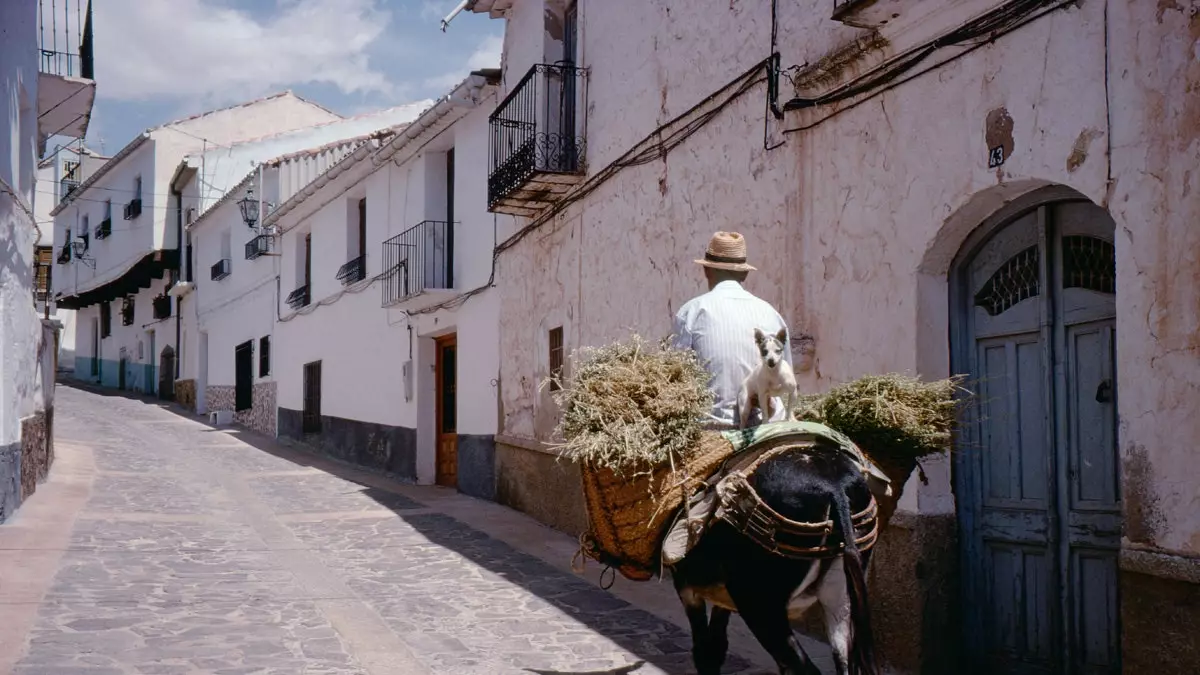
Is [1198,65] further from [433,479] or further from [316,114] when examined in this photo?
[316,114]

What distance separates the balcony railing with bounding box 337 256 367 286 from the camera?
59.6 feet

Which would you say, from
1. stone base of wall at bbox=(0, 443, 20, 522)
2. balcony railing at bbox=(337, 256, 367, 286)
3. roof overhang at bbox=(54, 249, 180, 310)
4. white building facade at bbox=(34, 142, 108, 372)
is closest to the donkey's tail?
stone base of wall at bbox=(0, 443, 20, 522)

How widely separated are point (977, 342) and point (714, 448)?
2223mm

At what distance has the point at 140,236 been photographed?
1226 inches

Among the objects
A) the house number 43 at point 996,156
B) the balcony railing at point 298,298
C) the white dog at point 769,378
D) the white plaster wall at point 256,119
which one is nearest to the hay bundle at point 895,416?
the white dog at point 769,378

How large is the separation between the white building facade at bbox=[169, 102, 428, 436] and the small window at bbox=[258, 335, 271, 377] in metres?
0.02

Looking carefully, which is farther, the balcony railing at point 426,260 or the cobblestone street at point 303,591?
the balcony railing at point 426,260

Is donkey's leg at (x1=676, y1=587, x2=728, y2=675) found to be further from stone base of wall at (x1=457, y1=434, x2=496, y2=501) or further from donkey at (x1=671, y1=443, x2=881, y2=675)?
stone base of wall at (x1=457, y1=434, x2=496, y2=501)

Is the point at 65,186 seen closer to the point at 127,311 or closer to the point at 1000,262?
the point at 127,311

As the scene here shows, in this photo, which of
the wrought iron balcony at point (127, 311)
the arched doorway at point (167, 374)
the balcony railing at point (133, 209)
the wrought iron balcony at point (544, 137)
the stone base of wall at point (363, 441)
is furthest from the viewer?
the wrought iron balcony at point (127, 311)

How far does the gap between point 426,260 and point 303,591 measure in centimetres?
774

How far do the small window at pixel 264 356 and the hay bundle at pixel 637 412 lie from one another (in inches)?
798

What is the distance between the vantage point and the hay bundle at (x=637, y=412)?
13.5 ft

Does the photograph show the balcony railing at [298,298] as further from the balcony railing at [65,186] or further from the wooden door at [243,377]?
the balcony railing at [65,186]
